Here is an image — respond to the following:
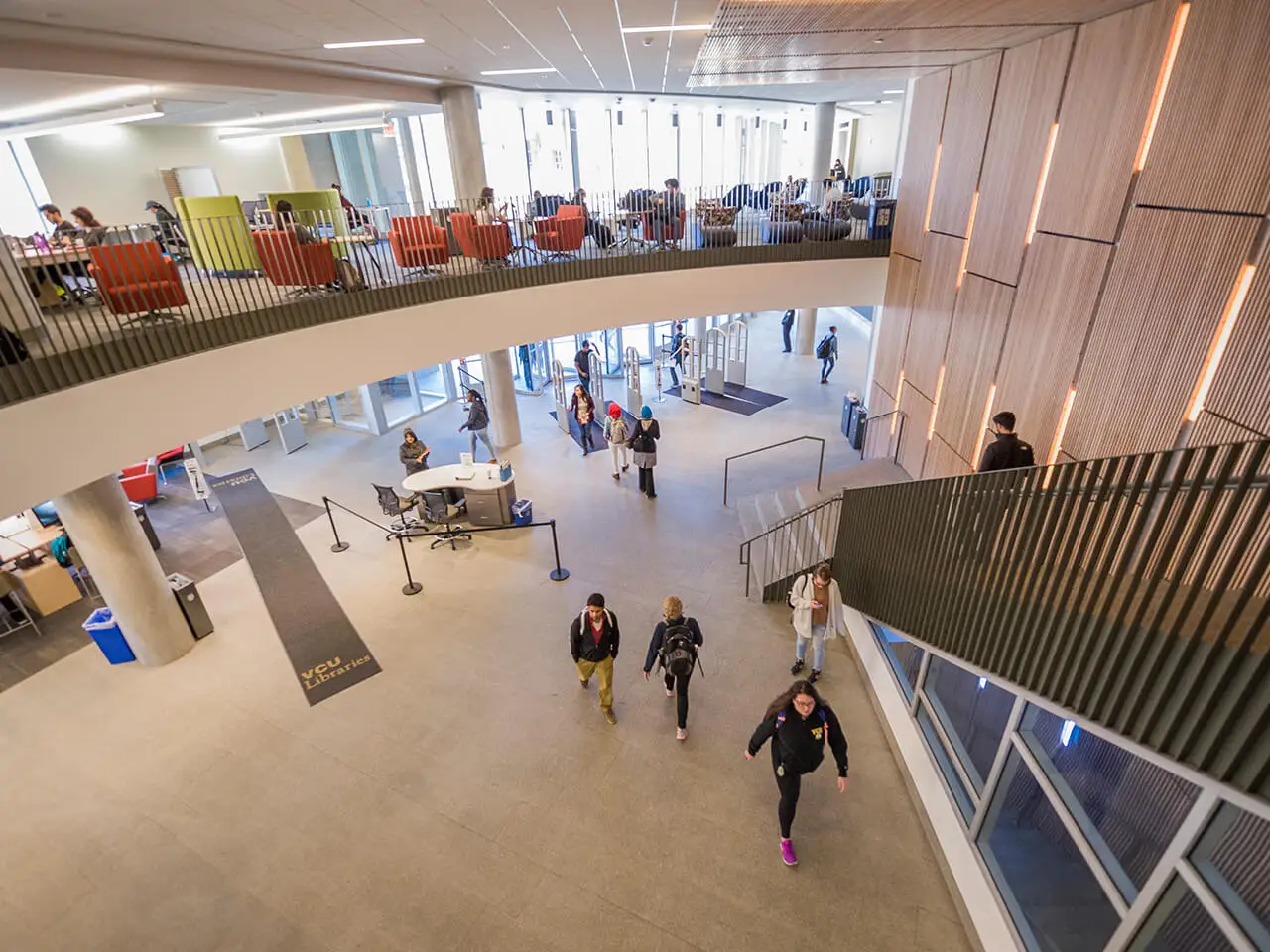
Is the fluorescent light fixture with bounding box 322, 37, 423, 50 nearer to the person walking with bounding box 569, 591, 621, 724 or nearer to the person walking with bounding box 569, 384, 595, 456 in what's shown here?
the person walking with bounding box 569, 384, 595, 456

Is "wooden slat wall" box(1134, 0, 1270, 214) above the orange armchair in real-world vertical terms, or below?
above

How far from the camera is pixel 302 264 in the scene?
710cm

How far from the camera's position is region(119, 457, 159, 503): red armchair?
34.9 feet

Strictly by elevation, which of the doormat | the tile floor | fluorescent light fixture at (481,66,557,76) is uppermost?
fluorescent light fixture at (481,66,557,76)

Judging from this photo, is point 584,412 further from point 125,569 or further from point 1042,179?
point 1042,179

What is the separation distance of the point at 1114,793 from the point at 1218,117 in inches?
180

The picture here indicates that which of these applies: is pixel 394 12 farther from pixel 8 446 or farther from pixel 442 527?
pixel 442 527

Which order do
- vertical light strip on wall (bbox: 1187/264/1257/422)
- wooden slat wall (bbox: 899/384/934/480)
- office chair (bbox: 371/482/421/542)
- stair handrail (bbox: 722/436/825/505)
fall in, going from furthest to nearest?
stair handrail (bbox: 722/436/825/505) < office chair (bbox: 371/482/421/542) < wooden slat wall (bbox: 899/384/934/480) < vertical light strip on wall (bbox: 1187/264/1257/422)

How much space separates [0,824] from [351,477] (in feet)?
22.9

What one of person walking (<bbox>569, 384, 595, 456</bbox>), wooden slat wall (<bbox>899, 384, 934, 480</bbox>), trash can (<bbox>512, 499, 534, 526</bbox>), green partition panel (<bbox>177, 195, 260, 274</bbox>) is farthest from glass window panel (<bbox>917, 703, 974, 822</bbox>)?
green partition panel (<bbox>177, 195, 260, 274</bbox>)

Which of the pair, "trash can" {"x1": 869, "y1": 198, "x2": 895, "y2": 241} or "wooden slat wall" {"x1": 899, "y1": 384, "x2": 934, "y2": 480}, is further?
"trash can" {"x1": 869, "y1": 198, "x2": 895, "y2": 241}

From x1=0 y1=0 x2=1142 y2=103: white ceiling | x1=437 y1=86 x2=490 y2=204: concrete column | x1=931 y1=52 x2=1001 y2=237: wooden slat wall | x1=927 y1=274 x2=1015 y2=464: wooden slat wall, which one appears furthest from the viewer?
x1=437 y1=86 x2=490 y2=204: concrete column

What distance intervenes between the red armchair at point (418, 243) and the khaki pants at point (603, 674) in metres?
6.15

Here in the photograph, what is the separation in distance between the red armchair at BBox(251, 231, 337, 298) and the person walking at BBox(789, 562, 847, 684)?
6651mm
